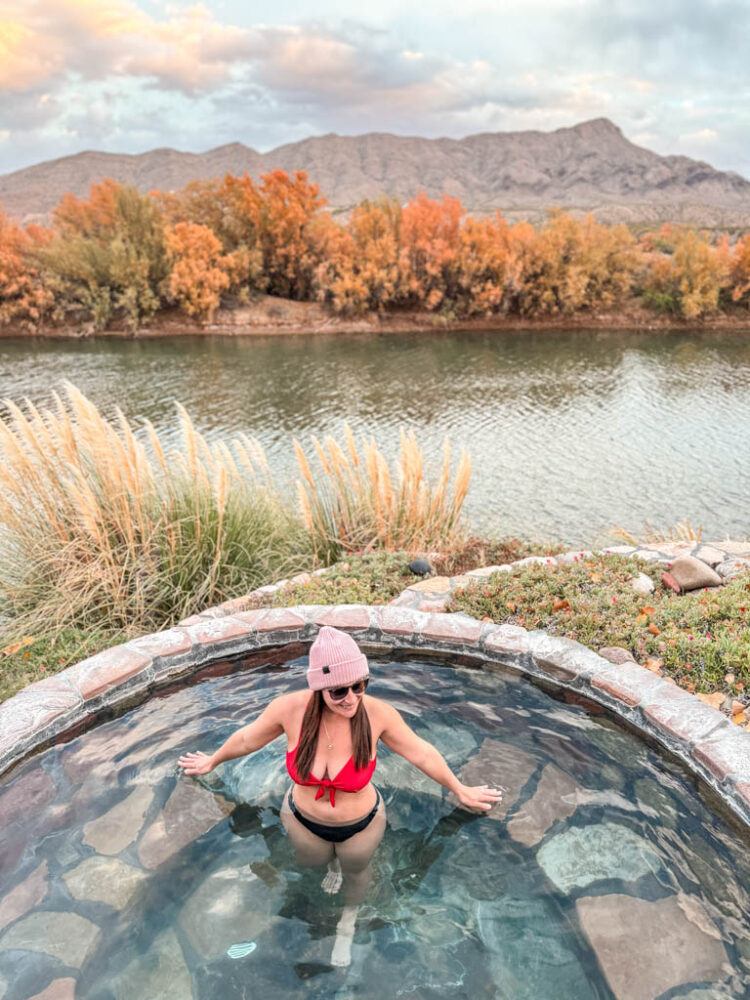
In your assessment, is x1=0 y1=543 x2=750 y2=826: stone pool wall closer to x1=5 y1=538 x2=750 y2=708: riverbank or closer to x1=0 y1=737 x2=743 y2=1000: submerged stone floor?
x1=5 y1=538 x2=750 y2=708: riverbank


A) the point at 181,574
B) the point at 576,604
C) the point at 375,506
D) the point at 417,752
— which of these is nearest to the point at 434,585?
the point at 576,604

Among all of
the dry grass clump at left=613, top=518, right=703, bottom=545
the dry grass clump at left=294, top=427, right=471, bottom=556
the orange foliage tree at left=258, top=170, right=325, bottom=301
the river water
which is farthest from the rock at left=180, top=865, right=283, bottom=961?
the orange foliage tree at left=258, top=170, right=325, bottom=301

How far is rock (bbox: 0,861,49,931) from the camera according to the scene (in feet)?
8.16

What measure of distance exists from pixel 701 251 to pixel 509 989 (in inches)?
1464

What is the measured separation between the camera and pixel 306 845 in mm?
2695

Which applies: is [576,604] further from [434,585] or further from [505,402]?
[505,402]

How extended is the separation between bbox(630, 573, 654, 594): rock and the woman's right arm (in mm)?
3308

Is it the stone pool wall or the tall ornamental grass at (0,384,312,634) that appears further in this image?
the tall ornamental grass at (0,384,312,634)

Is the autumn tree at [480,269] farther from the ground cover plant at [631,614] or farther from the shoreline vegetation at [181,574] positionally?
the ground cover plant at [631,614]

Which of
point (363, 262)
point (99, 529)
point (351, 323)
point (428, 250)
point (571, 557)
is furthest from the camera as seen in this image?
point (363, 262)

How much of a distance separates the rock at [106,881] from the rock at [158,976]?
26 centimetres

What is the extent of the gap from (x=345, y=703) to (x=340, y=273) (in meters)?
34.2

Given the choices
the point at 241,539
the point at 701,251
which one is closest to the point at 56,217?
the point at 701,251

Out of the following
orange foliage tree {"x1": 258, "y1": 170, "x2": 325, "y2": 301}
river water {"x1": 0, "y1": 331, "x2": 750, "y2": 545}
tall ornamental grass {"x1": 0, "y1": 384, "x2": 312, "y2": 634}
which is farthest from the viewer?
orange foliage tree {"x1": 258, "y1": 170, "x2": 325, "y2": 301}
